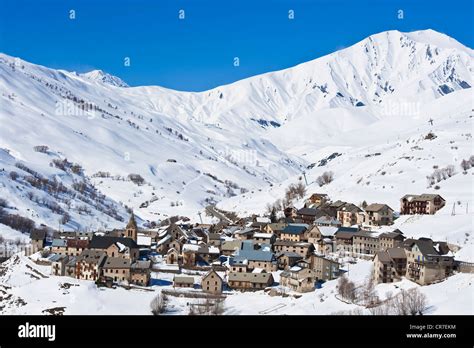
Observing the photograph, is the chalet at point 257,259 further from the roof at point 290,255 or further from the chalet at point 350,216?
the chalet at point 350,216

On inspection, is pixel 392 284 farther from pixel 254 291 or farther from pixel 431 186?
pixel 431 186

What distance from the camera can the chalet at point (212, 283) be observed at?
5784 centimetres

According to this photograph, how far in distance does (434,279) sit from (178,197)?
146583mm

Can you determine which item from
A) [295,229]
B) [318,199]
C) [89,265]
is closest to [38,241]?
[89,265]

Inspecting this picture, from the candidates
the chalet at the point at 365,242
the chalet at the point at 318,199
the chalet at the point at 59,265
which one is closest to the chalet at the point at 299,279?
the chalet at the point at 365,242

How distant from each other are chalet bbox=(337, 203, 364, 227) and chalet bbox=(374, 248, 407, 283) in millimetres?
29287

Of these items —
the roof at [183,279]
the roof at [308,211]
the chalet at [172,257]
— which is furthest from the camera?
the roof at [308,211]

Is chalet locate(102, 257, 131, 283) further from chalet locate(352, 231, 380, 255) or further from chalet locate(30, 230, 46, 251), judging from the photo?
chalet locate(352, 231, 380, 255)

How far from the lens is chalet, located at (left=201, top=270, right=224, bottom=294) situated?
190 feet

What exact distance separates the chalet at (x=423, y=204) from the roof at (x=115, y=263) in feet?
134

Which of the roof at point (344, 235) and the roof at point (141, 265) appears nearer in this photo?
the roof at point (141, 265)

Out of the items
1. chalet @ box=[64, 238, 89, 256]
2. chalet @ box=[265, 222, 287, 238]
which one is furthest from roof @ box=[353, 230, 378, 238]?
chalet @ box=[64, 238, 89, 256]

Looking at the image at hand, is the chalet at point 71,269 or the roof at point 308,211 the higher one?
the roof at point 308,211
